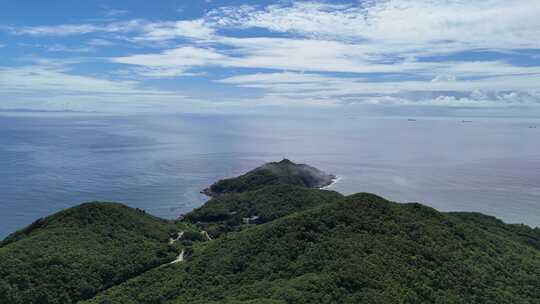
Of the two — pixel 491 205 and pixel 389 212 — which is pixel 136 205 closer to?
pixel 389 212

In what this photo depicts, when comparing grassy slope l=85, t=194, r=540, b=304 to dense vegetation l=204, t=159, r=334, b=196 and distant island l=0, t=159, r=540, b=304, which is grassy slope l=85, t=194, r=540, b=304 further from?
dense vegetation l=204, t=159, r=334, b=196

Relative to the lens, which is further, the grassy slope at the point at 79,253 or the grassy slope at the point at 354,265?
the grassy slope at the point at 79,253

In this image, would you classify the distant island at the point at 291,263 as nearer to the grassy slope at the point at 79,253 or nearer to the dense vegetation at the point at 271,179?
the grassy slope at the point at 79,253

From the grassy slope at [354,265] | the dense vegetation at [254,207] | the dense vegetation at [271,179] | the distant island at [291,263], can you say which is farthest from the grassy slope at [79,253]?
the dense vegetation at [271,179]

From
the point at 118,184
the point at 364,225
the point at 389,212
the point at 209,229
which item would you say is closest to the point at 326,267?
the point at 364,225

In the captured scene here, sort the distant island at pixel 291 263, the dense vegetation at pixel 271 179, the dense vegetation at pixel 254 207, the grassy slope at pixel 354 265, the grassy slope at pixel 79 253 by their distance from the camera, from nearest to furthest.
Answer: the grassy slope at pixel 354 265, the distant island at pixel 291 263, the grassy slope at pixel 79 253, the dense vegetation at pixel 254 207, the dense vegetation at pixel 271 179

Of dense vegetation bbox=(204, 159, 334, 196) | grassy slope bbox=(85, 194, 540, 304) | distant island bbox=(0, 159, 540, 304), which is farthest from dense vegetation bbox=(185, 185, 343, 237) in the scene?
grassy slope bbox=(85, 194, 540, 304)
